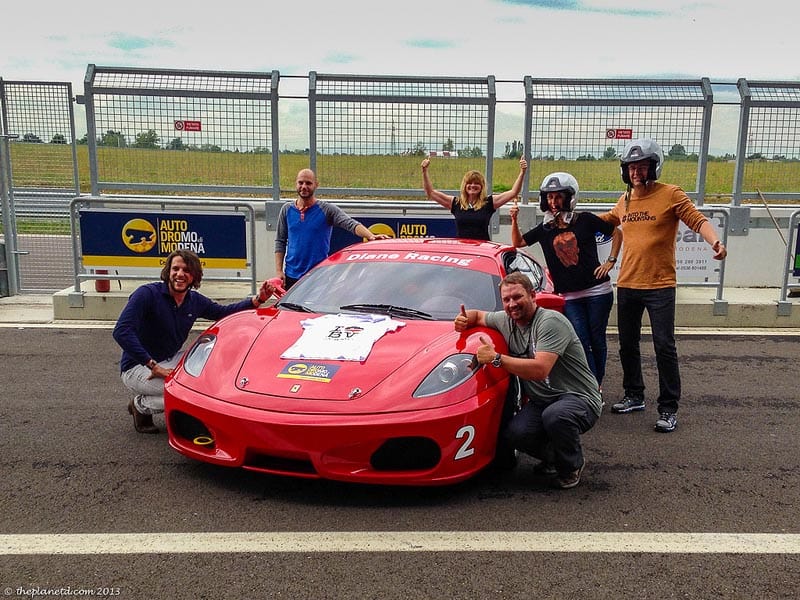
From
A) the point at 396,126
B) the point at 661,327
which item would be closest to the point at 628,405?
the point at 661,327

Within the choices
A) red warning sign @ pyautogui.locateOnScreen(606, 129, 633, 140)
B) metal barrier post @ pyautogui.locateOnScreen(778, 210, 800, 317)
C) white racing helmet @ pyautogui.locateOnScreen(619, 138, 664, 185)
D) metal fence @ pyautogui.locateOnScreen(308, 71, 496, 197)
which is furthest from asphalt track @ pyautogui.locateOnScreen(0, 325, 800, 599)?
metal fence @ pyautogui.locateOnScreen(308, 71, 496, 197)

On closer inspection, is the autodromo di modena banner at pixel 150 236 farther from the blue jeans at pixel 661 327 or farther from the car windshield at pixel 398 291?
the blue jeans at pixel 661 327

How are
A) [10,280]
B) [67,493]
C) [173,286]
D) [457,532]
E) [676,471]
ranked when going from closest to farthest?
[457,532] → [67,493] → [676,471] → [173,286] → [10,280]

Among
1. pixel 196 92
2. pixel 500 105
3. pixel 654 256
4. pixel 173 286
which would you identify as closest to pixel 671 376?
pixel 654 256

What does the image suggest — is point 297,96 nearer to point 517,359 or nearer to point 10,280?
point 10,280

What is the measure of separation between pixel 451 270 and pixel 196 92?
19.2 feet

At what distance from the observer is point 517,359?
376 cm

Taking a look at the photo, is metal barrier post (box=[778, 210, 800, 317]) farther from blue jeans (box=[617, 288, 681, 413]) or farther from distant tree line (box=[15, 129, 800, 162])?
blue jeans (box=[617, 288, 681, 413])

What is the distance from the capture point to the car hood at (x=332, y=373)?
3459mm

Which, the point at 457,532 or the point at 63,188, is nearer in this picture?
Result: the point at 457,532

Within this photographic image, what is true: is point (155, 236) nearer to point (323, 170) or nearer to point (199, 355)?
point (323, 170)

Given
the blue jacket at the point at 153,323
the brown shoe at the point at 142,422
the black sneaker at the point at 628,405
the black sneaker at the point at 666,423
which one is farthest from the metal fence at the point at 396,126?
the brown shoe at the point at 142,422

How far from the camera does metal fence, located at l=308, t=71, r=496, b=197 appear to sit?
9.23 meters

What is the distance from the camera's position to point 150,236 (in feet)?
27.0
